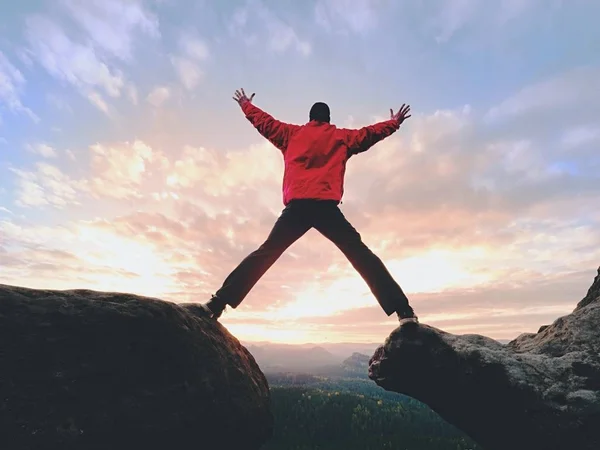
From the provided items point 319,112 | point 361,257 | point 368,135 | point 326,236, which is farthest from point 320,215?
point 319,112

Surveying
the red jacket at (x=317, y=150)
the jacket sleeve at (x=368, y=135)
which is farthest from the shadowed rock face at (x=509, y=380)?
the jacket sleeve at (x=368, y=135)

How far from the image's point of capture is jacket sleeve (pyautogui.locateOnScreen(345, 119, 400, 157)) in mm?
8156

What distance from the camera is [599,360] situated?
748 centimetres

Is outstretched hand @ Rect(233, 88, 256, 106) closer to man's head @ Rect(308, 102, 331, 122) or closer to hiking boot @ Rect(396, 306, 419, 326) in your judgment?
man's head @ Rect(308, 102, 331, 122)

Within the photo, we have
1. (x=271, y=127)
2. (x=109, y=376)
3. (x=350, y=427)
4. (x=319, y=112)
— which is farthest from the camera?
(x=350, y=427)

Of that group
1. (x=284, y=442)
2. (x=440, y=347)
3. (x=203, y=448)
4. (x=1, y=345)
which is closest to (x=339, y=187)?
(x=440, y=347)

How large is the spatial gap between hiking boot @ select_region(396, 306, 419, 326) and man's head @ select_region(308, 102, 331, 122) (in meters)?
4.49

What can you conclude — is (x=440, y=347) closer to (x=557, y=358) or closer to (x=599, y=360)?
(x=557, y=358)

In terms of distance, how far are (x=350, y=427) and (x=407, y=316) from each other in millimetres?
165591

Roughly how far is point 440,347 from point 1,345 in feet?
25.8

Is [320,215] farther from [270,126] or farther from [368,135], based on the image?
[270,126]

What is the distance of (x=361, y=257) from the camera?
25.8 ft

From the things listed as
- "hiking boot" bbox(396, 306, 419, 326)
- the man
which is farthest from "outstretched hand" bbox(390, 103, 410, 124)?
"hiking boot" bbox(396, 306, 419, 326)

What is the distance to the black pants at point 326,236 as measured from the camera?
770 centimetres
